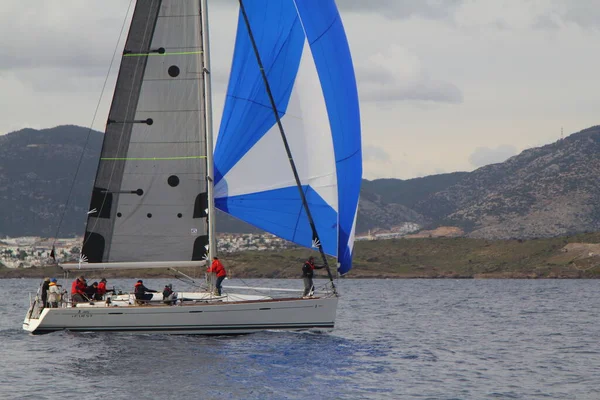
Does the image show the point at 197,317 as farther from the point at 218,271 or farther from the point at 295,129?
the point at 295,129

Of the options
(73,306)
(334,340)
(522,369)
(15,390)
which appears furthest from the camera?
(334,340)

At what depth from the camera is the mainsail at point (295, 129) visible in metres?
39.0

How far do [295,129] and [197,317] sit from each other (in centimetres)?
802

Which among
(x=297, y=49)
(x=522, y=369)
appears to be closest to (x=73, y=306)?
(x=297, y=49)

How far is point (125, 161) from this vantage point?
3997cm

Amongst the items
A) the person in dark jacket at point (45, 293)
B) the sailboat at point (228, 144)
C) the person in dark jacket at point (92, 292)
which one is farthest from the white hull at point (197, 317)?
the person in dark jacket at point (92, 292)

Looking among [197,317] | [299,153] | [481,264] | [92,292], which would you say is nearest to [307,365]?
[197,317]

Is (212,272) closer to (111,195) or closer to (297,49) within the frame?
(111,195)

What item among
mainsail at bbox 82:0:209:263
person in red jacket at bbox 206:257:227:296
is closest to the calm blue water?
person in red jacket at bbox 206:257:227:296

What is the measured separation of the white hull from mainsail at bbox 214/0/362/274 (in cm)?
239

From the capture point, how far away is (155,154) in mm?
39969

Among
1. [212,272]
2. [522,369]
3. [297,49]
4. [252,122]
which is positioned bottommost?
[522,369]

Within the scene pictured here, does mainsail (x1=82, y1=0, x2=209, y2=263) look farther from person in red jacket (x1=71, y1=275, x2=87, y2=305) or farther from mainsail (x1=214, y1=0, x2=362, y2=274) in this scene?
→ mainsail (x1=214, y1=0, x2=362, y2=274)

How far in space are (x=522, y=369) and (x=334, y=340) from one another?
8.42 metres
